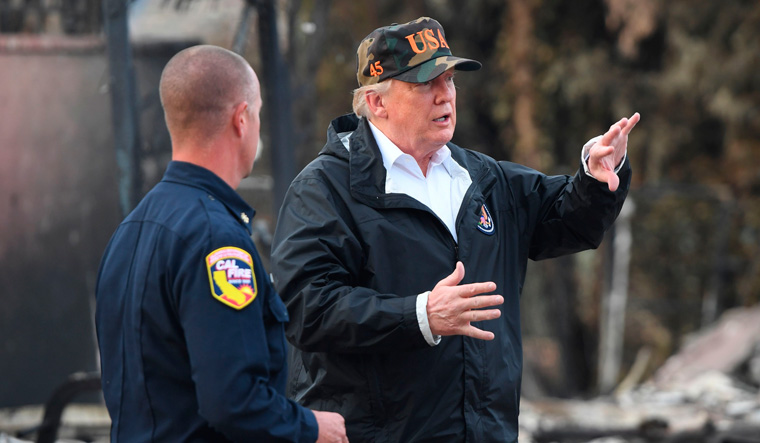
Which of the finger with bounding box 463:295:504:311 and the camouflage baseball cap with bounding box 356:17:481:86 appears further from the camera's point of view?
the camouflage baseball cap with bounding box 356:17:481:86

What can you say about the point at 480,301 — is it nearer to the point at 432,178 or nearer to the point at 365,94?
the point at 432,178

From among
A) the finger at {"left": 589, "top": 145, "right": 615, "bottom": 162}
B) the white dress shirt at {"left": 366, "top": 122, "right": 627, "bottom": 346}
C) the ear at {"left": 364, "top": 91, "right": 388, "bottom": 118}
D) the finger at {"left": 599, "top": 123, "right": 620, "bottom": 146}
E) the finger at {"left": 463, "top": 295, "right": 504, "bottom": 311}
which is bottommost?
the finger at {"left": 463, "top": 295, "right": 504, "bottom": 311}

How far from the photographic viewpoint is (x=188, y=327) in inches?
65.9

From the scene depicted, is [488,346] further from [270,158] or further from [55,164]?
[55,164]

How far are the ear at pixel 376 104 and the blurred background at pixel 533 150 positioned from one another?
1.44 meters

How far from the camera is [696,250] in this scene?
10102mm

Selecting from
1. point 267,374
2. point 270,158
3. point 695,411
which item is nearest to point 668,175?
point 695,411

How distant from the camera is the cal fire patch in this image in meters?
1.70

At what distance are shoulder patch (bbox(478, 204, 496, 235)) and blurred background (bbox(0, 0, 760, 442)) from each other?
5.69 feet

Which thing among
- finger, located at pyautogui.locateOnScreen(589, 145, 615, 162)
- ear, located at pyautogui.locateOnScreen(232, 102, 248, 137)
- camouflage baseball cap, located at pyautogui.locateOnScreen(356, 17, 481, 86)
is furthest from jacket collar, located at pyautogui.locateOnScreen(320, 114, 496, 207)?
ear, located at pyautogui.locateOnScreen(232, 102, 248, 137)

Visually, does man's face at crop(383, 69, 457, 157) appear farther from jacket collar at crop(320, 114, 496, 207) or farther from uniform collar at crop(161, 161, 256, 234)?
uniform collar at crop(161, 161, 256, 234)

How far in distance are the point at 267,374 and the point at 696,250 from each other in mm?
9116

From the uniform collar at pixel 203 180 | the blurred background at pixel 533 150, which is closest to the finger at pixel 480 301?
the uniform collar at pixel 203 180

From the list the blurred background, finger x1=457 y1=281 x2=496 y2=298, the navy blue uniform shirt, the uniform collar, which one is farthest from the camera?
the blurred background
